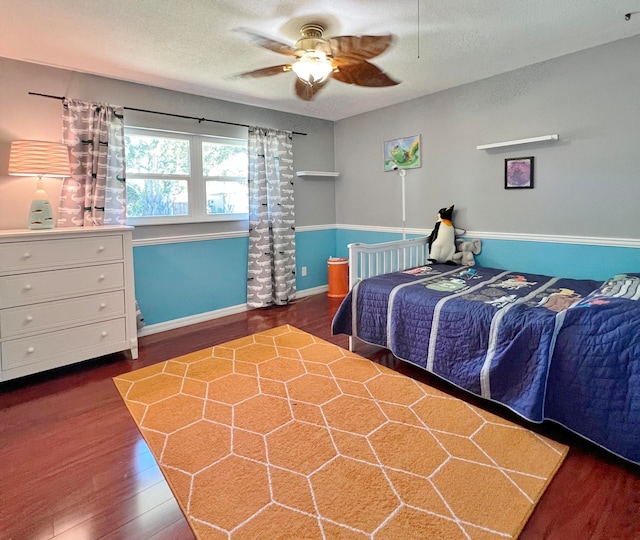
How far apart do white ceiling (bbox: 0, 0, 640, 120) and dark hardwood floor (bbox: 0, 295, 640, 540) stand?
219cm

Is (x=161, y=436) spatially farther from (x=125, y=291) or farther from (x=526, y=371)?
(x=526, y=371)

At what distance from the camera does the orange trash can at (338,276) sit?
14.9 ft

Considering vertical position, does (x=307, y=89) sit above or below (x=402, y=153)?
above

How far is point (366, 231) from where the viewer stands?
14.9 feet

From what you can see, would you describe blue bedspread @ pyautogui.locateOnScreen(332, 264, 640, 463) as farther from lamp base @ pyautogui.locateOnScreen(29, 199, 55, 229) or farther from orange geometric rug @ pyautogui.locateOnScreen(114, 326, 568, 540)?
lamp base @ pyautogui.locateOnScreen(29, 199, 55, 229)

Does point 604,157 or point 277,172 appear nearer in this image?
point 604,157

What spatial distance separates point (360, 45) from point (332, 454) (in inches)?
92.4

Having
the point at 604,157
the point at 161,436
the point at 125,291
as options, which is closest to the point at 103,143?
the point at 125,291

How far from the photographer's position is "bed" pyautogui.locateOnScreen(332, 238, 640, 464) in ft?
5.39

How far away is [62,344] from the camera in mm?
2512

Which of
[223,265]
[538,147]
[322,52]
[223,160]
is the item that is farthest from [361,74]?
[223,265]

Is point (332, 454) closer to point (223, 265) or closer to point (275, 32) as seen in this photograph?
point (275, 32)

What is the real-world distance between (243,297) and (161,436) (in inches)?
88.6

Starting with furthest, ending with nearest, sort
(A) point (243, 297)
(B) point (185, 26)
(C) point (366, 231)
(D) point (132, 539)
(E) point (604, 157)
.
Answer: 1. (C) point (366, 231)
2. (A) point (243, 297)
3. (E) point (604, 157)
4. (B) point (185, 26)
5. (D) point (132, 539)
